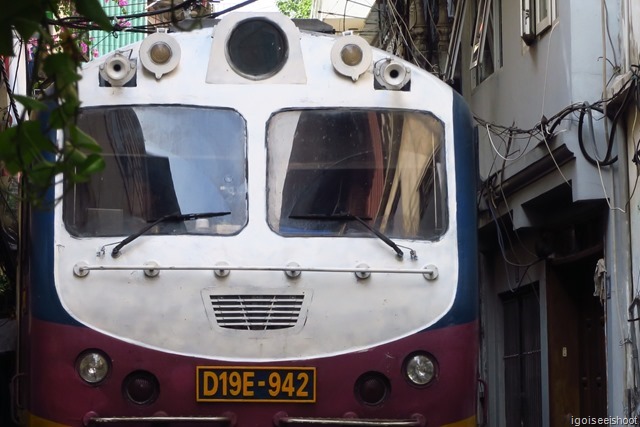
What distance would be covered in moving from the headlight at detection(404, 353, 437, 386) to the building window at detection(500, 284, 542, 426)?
17.6ft

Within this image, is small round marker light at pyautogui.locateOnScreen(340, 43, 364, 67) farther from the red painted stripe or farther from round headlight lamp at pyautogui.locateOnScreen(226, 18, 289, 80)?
the red painted stripe

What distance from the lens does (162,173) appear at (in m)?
6.25

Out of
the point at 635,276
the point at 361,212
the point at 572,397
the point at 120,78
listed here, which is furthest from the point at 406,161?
Answer: the point at 572,397

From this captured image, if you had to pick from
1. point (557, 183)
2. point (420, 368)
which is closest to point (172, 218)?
point (420, 368)

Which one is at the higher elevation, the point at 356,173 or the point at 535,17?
the point at 535,17

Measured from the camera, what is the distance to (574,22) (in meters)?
9.23

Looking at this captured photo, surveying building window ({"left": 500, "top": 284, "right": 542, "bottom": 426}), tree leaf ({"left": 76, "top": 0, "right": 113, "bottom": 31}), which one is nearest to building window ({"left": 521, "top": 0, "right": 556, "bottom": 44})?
building window ({"left": 500, "top": 284, "right": 542, "bottom": 426})

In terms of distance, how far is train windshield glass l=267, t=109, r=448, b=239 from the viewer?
625 centimetres

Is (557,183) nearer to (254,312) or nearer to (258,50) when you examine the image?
(258,50)

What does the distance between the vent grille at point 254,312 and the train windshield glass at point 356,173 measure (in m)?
0.41

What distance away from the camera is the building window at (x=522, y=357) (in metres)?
11.4

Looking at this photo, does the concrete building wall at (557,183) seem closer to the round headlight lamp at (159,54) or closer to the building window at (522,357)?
the building window at (522,357)

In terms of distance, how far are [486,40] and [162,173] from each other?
675 centimetres

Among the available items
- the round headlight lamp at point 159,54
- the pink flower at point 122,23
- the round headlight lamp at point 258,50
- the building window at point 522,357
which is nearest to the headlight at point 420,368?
the round headlight lamp at point 258,50
